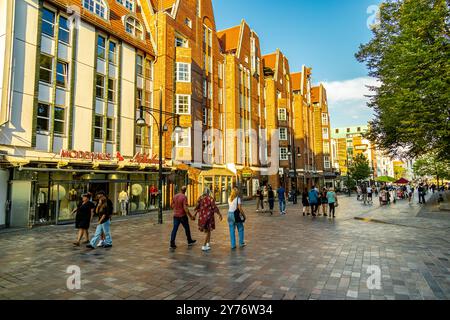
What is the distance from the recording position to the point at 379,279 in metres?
5.27

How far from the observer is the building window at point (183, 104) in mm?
25031

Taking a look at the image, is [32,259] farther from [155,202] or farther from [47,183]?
[155,202]

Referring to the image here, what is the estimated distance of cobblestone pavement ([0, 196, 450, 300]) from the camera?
4734mm

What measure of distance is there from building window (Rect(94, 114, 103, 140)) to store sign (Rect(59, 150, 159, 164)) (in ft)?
4.74

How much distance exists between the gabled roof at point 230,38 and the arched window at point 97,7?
1994 cm

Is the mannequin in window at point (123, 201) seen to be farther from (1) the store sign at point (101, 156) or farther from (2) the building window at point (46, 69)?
(2) the building window at point (46, 69)

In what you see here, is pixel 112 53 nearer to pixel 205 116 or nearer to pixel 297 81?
pixel 205 116

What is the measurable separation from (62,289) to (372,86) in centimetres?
2571

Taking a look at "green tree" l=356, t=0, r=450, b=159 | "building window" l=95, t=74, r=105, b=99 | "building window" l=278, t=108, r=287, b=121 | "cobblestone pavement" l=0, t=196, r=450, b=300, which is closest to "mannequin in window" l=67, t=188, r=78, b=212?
"cobblestone pavement" l=0, t=196, r=450, b=300

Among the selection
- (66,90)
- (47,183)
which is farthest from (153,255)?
(66,90)

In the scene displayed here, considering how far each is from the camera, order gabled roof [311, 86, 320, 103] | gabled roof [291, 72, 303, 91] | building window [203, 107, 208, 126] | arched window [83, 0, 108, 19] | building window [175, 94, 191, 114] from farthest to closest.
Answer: gabled roof [311, 86, 320, 103], gabled roof [291, 72, 303, 91], building window [203, 107, 208, 126], building window [175, 94, 191, 114], arched window [83, 0, 108, 19]

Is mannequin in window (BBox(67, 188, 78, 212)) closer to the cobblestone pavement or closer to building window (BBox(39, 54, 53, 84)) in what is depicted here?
the cobblestone pavement

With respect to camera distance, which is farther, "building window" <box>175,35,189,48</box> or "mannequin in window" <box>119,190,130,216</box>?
"building window" <box>175,35,189,48</box>

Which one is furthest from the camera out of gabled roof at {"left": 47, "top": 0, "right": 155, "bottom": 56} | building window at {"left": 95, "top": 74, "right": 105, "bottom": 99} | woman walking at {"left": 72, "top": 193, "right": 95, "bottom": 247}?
building window at {"left": 95, "top": 74, "right": 105, "bottom": 99}
